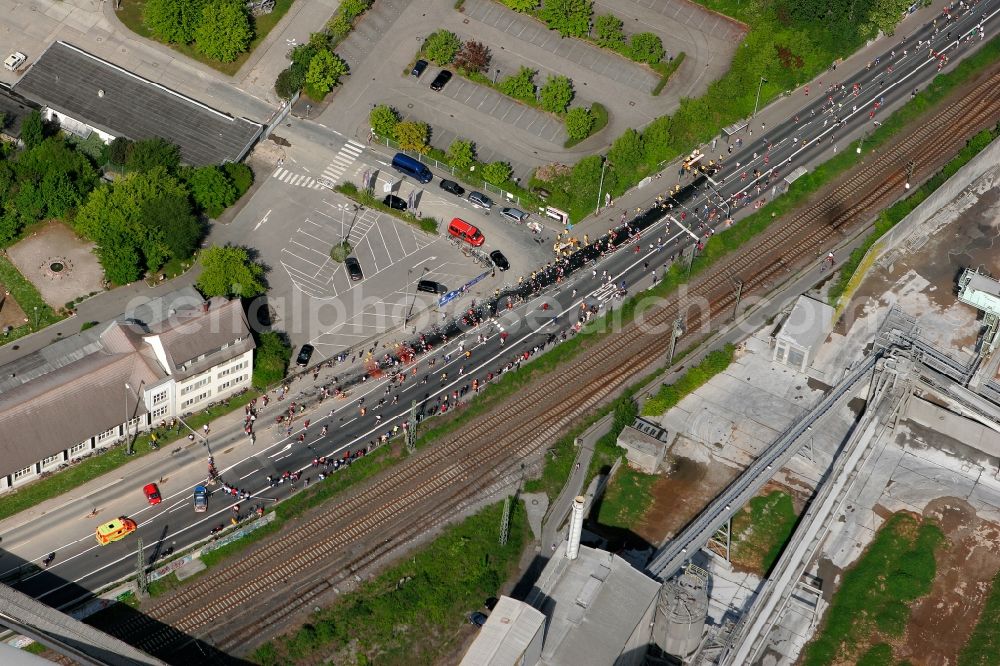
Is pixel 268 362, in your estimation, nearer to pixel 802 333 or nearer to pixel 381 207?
pixel 381 207

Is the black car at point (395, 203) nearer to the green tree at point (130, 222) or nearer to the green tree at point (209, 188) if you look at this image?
the green tree at point (209, 188)

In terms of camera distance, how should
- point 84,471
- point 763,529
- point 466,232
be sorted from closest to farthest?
point 84,471 → point 763,529 → point 466,232

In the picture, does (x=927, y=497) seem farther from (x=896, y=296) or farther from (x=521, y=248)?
(x=521, y=248)

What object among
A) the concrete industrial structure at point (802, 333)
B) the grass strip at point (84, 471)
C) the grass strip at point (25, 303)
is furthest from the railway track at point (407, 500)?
the grass strip at point (25, 303)

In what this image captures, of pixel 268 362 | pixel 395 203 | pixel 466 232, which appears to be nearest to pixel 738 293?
pixel 466 232

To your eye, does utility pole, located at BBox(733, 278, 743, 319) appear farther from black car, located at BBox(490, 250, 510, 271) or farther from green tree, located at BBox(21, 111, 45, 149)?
green tree, located at BBox(21, 111, 45, 149)

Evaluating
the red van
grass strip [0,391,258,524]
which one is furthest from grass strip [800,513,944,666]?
grass strip [0,391,258,524]

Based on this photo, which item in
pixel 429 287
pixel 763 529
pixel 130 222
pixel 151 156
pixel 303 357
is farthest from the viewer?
pixel 151 156
